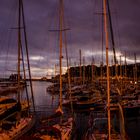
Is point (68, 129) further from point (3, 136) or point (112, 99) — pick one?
point (112, 99)

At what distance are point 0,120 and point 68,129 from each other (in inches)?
224

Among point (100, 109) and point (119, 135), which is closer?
point (119, 135)

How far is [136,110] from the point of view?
126 ft

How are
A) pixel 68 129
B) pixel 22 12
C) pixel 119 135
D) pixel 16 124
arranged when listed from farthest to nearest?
1. pixel 22 12
2. pixel 16 124
3. pixel 68 129
4. pixel 119 135

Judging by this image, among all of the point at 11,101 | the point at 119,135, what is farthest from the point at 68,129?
the point at 11,101

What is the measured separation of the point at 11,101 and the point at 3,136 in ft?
52.9

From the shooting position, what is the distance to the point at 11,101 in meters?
35.0

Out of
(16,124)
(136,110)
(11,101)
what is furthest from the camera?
(136,110)

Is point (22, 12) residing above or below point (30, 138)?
above

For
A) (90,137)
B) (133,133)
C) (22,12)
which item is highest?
(22,12)

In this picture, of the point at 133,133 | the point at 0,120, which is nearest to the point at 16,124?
the point at 0,120

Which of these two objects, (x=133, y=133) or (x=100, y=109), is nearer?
(x=133, y=133)

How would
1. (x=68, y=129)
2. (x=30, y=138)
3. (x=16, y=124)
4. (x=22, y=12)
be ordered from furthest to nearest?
(x=22, y=12) → (x=16, y=124) → (x=68, y=129) → (x=30, y=138)

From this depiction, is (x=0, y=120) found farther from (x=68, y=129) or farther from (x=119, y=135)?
(x=119, y=135)
